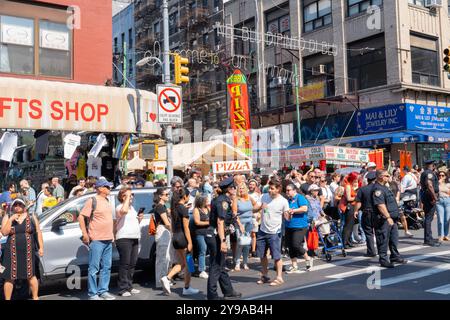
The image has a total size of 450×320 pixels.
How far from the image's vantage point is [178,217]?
8.47 m

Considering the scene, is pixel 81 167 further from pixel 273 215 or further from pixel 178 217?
pixel 273 215

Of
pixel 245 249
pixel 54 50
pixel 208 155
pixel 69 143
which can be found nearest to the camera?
pixel 245 249

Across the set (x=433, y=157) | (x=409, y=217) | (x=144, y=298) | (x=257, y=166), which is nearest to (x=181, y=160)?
(x=257, y=166)

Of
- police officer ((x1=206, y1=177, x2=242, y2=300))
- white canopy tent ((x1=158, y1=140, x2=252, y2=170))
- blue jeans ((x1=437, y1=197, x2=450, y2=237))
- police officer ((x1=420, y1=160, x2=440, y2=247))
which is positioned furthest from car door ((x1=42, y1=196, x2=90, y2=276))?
white canopy tent ((x1=158, y1=140, x2=252, y2=170))

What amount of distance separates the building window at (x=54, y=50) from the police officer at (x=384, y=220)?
9.65 meters

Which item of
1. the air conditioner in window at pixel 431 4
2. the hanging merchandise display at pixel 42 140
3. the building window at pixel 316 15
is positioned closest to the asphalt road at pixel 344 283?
the hanging merchandise display at pixel 42 140

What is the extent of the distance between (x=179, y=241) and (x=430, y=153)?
21.2 meters

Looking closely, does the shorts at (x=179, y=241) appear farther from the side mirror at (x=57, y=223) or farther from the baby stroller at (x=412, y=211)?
the baby stroller at (x=412, y=211)

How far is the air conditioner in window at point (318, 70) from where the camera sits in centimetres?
2966

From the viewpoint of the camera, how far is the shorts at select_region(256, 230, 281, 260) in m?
8.81

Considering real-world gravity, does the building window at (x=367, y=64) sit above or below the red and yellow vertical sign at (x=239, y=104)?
above

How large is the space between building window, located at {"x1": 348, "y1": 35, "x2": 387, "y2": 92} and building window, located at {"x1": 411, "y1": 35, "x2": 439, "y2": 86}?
62.6 inches

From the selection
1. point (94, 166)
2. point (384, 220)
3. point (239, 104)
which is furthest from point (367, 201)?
point (239, 104)
